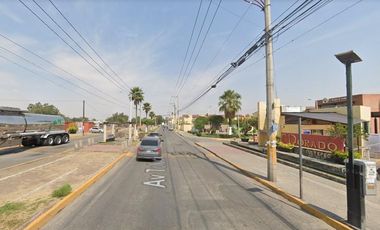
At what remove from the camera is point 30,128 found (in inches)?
1203

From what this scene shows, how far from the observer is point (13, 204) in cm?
876

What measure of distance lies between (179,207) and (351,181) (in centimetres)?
474

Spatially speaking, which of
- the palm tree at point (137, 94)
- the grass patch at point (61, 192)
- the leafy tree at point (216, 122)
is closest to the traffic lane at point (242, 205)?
the grass patch at point (61, 192)

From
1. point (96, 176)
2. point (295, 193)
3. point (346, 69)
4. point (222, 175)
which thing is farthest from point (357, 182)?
point (96, 176)

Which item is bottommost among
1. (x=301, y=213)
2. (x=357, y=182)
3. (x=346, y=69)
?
(x=301, y=213)

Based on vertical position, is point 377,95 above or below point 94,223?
above

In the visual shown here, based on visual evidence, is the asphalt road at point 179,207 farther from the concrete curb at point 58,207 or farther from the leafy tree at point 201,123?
the leafy tree at point 201,123

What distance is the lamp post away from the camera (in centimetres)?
743

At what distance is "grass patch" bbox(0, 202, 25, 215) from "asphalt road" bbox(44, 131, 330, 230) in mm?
1141

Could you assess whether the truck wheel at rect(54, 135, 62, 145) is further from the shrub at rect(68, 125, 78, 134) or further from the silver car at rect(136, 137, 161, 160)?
the shrub at rect(68, 125, 78, 134)

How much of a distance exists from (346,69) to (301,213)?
423cm

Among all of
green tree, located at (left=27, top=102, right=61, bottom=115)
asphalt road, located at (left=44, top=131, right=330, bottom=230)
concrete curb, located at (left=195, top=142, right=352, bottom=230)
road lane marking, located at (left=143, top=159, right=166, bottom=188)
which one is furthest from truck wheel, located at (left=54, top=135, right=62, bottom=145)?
green tree, located at (left=27, top=102, right=61, bottom=115)

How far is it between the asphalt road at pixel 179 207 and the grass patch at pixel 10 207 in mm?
1141

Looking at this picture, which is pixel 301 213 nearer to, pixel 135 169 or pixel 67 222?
pixel 67 222
